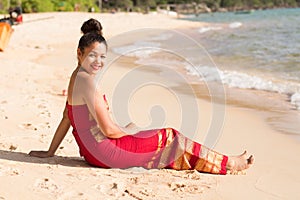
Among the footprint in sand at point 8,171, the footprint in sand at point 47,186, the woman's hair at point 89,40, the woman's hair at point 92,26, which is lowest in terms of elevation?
the footprint in sand at point 47,186

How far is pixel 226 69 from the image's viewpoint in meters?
10.0

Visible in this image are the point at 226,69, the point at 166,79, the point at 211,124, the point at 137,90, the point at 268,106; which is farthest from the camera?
the point at 226,69

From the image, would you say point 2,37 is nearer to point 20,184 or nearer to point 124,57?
point 124,57

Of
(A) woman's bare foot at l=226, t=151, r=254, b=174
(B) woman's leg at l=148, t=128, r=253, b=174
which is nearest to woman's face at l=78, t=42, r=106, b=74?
(B) woman's leg at l=148, t=128, r=253, b=174

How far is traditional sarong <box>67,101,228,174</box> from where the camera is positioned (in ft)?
10.9

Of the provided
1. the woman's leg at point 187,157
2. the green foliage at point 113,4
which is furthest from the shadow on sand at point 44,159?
the green foliage at point 113,4

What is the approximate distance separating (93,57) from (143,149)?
77cm

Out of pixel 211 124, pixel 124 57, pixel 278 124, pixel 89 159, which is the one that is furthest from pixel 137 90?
pixel 124 57

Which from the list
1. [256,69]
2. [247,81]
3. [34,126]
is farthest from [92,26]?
[256,69]

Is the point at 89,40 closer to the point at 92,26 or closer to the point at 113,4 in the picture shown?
the point at 92,26

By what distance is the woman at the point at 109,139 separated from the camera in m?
3.25

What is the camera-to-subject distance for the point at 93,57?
329 cm

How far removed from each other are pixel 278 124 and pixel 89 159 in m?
2.70

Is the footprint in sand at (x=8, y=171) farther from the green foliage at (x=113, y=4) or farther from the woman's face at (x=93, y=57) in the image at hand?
the green foliage at (x=113, y=4)
